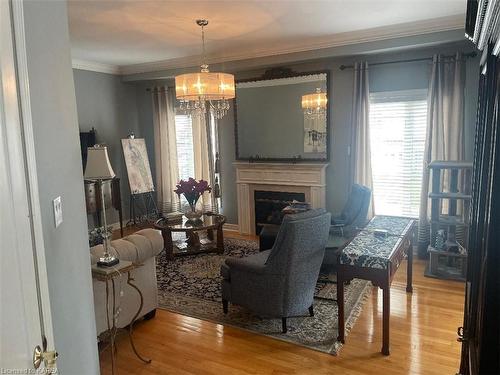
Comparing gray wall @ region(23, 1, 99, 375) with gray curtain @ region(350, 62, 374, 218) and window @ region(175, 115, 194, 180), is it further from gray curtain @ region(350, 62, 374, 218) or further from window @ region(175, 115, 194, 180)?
window @ region(175, 115, 194, 180)

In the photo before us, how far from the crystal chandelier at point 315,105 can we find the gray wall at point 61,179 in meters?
3.93

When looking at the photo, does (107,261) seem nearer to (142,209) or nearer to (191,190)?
(191,190)

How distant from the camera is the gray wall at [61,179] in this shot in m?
1.47

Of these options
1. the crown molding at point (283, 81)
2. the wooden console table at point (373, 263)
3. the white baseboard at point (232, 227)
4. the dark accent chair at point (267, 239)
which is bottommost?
the white baseboard at point (232, 227)

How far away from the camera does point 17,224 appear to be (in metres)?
1.05

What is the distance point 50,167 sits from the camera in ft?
5.11

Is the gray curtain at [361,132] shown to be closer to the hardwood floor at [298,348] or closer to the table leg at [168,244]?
the hardwood floor at [298,348]

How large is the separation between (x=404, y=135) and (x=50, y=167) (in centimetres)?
428

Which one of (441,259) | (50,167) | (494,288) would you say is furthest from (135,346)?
(441,259)

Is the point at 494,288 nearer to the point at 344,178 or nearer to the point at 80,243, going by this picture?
the point at 80,243

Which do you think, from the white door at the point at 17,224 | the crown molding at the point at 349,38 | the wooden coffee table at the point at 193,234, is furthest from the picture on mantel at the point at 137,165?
the white door at the point at 17,224

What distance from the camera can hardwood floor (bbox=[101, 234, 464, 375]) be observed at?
2611mm

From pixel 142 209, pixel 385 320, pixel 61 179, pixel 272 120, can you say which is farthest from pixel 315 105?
pixel 61 179

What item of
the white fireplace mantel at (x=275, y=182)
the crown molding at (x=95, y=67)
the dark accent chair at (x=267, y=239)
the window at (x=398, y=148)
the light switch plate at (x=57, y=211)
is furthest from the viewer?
the crown molding at (x=95, y=67)
